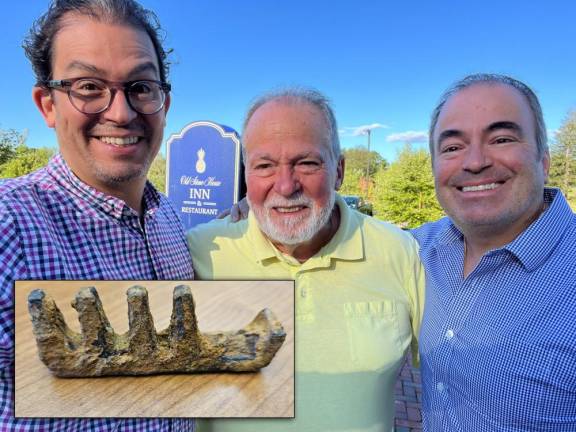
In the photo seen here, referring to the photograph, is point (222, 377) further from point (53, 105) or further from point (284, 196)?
point (53, 105)

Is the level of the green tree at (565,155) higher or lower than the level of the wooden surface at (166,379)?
higher

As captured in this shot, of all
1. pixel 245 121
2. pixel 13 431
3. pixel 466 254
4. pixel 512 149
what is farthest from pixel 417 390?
pixel 13 431

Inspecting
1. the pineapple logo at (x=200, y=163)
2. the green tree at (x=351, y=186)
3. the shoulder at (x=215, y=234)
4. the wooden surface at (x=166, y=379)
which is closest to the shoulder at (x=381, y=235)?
the shoulder at (x=215, y=234)

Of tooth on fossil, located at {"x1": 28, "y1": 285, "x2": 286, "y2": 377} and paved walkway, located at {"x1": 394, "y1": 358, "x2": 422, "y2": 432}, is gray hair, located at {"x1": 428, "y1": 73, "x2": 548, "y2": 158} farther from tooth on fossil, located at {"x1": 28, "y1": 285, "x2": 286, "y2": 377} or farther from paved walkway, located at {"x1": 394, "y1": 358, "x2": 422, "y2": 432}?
paved walkway, located at {"x1": 394, "y1": 358, "x2": 422, "y2": 432}

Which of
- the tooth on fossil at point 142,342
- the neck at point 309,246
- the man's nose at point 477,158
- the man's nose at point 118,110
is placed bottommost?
the tooth on fossil at point 142,342

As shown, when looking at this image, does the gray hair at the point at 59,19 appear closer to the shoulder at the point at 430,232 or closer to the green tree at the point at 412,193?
the shoulder at the point at 430,232

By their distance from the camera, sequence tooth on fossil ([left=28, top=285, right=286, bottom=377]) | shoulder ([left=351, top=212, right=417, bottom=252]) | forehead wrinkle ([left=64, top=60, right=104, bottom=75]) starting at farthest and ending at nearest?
1. shoulder ([left=351, top=212, right=417, bottom=252])
2. forehead wrinkle ([left=64, top=60, right=104, bottom=75])
3. tooth on fossil ([left=28, top=285, right=286, bottom=377])

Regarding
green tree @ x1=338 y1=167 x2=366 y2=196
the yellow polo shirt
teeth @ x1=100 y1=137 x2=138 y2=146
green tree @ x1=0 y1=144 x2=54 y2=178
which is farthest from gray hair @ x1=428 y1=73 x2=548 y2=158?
green tree @ x1=338 y1=167 x2=366 y2=196
